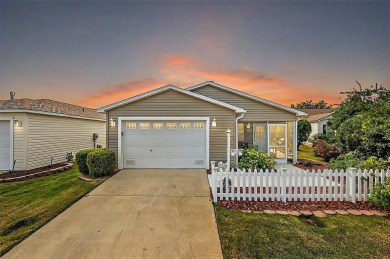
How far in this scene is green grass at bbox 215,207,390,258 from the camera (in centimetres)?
305

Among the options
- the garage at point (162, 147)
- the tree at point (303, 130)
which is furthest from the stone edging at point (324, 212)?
the tree at point (303, 130)

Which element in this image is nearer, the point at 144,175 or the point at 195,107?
the point at 144,175

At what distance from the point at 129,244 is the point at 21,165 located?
31.9 feet

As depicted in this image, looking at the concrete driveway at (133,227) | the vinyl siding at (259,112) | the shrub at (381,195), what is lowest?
the concrete driveway at (133,227)

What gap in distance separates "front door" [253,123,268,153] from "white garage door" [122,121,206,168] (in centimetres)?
429

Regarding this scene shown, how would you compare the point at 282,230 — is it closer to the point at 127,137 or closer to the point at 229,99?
the point at 127,137

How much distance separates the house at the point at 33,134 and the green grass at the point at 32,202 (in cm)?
235

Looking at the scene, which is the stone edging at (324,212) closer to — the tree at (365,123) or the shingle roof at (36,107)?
the tree at (365,123)

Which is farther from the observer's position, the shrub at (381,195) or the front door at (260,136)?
the front door at (260,136)

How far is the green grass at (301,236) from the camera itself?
305 centimetres

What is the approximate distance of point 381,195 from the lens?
4.63 m

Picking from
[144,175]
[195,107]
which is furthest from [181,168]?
[195,107]

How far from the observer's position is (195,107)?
9.08 metres

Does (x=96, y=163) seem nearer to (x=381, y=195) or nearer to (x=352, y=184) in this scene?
(x=352, y=184)
